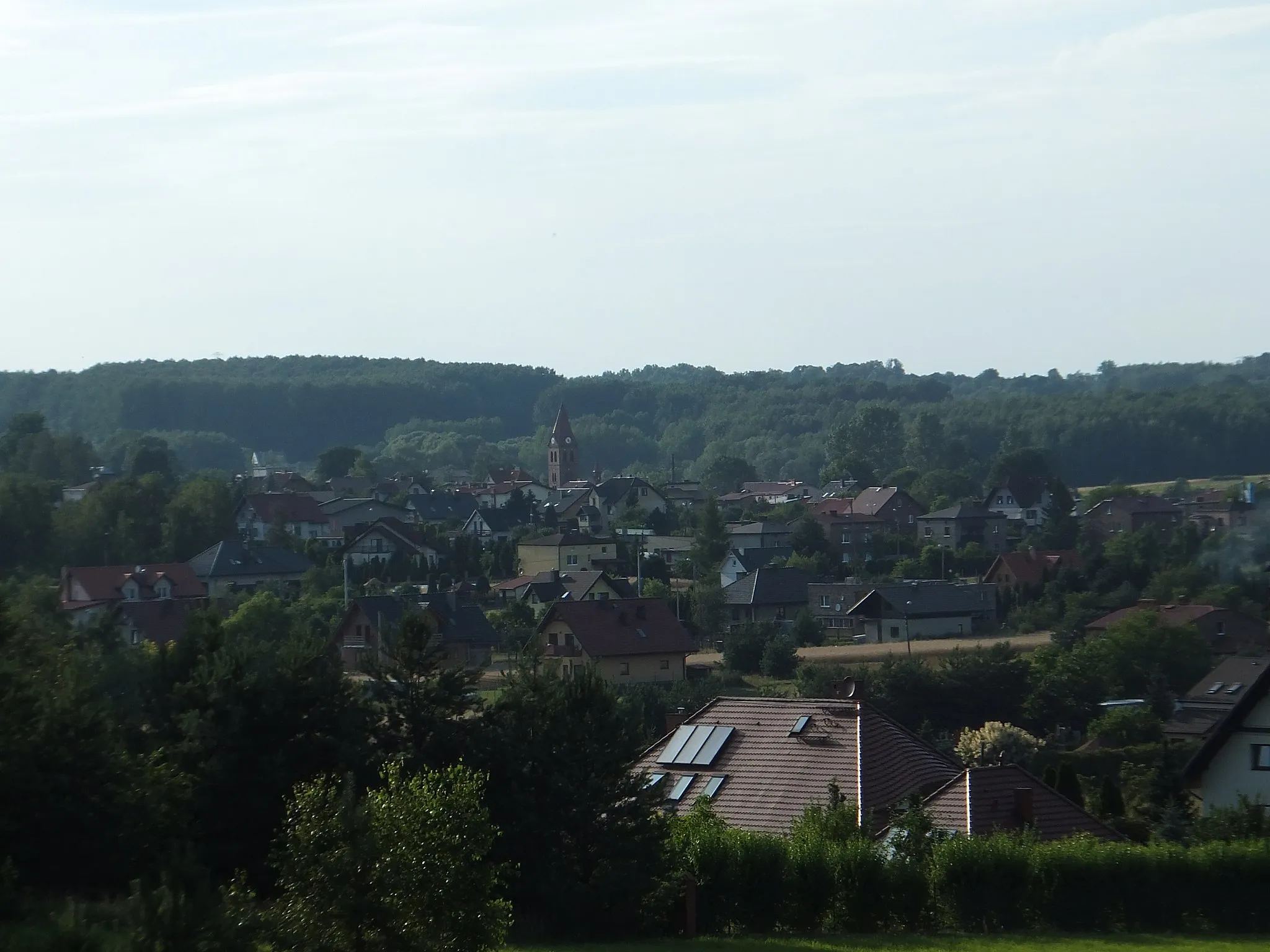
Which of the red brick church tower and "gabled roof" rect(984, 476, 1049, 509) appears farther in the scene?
the red brick church tower

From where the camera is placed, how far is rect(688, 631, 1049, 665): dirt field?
1700 inches

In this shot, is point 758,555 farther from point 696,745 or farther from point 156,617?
point 696,745

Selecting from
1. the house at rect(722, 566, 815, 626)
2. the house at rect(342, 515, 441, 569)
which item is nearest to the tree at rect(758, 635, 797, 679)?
the house at rect(722, 566, 815, 626)

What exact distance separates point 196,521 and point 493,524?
20.3 m

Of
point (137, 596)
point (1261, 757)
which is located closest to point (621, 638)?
point (137, 596)

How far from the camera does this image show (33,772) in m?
12.9

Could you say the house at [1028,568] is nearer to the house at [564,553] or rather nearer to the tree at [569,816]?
the house at [564,553]

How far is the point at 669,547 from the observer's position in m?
70.6

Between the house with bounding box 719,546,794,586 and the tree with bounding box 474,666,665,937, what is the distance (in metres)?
39.4

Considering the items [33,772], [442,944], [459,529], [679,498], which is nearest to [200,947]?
[442,944]

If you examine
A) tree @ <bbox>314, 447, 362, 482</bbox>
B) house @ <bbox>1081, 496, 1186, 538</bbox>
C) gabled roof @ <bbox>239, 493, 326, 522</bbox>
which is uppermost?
tree @ <bbox>314, 447, 362, 482</bbox>

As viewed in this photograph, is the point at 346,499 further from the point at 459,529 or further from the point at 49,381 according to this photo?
the point at 49,381

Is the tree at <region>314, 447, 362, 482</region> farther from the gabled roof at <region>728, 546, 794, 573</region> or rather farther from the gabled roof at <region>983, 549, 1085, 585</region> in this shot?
the gabled roof at <region>983, 549, 1085, 585</region>

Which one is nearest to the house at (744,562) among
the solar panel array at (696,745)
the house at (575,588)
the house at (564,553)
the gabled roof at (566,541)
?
the house at (575,588)
